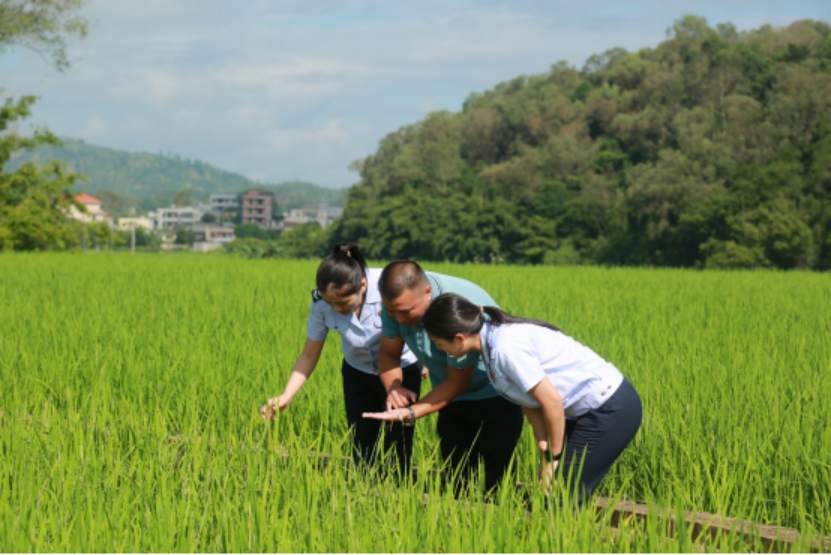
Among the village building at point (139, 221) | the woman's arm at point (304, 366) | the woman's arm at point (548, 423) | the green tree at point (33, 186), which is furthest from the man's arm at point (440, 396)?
the village building at point (139, 221)

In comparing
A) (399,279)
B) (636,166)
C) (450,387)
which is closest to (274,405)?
(450,387)

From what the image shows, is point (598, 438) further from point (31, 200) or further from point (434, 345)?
point (31, 200)

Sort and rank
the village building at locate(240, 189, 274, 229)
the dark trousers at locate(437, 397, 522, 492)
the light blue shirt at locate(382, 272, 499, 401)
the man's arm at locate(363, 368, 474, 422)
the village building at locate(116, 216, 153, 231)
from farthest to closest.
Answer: the village building at locate(240, 189, 274, 229) → the village building at locate(116, 216, 153, 231) → the dark trousers at locate(437, 397, 522, 492) → the light blue shirt at locate(382, 272, 499, 401) → the man's arm at locate(363, 368, 474, 422)

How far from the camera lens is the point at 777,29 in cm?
4262

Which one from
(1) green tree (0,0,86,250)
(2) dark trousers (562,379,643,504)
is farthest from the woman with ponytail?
(1) green tree (0,0,86,250)

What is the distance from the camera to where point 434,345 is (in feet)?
10.4

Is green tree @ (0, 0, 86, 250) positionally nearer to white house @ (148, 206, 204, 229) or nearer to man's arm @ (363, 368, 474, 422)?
man's arm @ (363, 368, 474, 422)

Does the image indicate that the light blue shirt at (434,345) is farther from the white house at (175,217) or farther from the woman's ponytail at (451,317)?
the white house at (175,217)

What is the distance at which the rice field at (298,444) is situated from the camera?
2488mm

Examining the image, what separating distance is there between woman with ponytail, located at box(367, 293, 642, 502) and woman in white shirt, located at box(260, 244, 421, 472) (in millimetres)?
433

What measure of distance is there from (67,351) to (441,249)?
122 ft

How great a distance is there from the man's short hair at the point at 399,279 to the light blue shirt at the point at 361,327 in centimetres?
46

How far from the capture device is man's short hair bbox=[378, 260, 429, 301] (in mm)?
2865

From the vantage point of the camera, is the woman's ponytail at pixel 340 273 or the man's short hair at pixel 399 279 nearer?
the man's short hair at pixel 399 279
